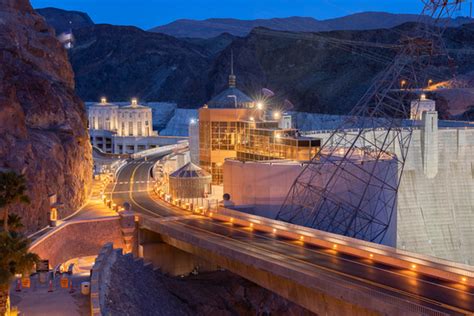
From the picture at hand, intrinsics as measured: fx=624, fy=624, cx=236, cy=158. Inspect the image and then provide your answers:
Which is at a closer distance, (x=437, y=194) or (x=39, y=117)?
(x=39, y=117)

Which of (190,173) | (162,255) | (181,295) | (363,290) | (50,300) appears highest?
(190,173)

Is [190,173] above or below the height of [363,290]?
above

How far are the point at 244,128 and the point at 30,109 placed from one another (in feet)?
66.3

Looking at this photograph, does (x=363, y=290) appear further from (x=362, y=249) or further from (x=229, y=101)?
(x=229, y=101)

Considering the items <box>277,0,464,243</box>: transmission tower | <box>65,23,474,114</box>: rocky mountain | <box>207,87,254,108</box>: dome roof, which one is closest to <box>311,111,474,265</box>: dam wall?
<box>277,0,464,243</box>: transmission tower

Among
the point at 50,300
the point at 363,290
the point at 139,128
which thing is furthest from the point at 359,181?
the point at 139,128

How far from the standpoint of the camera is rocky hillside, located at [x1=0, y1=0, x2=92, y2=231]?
148ft

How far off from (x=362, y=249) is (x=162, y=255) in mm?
19769

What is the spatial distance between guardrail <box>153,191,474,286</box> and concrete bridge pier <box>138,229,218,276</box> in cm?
433

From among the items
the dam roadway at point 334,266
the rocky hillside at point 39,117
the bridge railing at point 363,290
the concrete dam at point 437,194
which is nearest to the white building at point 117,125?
the rocky hillside at point 39,117

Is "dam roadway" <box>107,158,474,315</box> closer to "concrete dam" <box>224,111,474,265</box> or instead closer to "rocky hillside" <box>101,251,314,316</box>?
"rocky hillside" <box>101,251,314,316</box>

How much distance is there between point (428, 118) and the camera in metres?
64.9

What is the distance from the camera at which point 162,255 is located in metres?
48.8

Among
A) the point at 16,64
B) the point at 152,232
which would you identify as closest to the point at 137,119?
the point at 16,64
